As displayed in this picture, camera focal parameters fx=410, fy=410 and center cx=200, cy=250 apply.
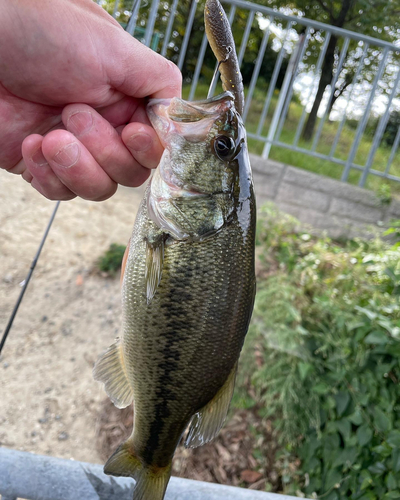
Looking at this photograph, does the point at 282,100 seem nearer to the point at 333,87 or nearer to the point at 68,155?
the point at 333,87

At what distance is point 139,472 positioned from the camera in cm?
137

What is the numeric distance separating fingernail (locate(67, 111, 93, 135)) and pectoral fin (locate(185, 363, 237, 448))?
937 millimetres

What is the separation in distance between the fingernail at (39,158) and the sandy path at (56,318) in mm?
2294

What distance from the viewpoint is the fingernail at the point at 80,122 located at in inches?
54.4

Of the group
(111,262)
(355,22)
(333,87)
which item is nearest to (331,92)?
(333,87)

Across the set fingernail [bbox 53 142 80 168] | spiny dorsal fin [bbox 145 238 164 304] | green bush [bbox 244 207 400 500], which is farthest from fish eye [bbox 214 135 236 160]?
green bush [bbox 244 207 400 500]

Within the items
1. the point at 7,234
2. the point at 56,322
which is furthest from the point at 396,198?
the point at 7,234

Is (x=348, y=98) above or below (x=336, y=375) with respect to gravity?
above

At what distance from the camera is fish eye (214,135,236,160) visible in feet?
4.25

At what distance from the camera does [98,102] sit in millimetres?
1458

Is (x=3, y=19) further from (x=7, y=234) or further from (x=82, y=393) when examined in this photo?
(x=7, y=234)

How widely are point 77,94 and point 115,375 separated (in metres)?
0.99

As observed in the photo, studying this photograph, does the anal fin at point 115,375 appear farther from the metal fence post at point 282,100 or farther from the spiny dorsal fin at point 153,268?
the metal fence post at point 282,100

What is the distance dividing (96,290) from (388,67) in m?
4.67
